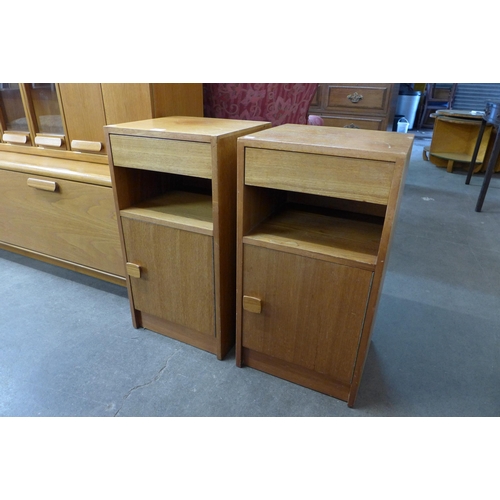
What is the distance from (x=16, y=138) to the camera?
62.4 inches

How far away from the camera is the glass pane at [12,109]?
1.51 meters

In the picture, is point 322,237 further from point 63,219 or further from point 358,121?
point 358,121

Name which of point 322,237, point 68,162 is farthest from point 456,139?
point 68,162

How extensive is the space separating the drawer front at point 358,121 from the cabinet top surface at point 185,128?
208 centimetres

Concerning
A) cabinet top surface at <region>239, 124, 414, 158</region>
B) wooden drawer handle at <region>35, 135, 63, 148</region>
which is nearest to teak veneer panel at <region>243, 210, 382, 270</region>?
cabinet top surface at <region>239, 124, 414, 158</region>

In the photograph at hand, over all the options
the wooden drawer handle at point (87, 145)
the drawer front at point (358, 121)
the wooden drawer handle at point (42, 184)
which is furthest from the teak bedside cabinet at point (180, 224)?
→ the drawer front at point (358, 121)

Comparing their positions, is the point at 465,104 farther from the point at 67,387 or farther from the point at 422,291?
the point at 67,387

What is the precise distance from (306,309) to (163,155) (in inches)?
22.2

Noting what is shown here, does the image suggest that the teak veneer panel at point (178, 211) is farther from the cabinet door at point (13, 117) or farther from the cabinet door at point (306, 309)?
the cabinet door at point (13, 117)

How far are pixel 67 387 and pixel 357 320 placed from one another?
0.86 m

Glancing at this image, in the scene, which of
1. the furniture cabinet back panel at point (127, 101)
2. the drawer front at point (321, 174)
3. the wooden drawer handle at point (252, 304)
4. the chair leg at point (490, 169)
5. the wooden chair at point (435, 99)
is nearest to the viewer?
the drawer front at point (321, 174)

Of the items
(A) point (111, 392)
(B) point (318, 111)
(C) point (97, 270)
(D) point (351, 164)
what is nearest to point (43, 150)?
(C) point (97, 270)

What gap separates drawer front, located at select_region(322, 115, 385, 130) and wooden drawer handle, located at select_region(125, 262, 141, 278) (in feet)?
7.70

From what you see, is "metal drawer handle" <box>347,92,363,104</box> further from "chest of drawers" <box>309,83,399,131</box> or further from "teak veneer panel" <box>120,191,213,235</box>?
"teak veneer panel" <box>120,191,213,235</box>
